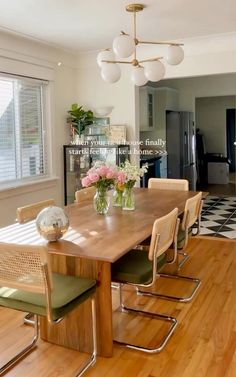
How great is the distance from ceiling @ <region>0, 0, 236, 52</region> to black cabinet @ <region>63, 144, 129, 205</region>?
133cm

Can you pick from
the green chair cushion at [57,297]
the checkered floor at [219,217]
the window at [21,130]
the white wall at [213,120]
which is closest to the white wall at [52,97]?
the window at [21,130]

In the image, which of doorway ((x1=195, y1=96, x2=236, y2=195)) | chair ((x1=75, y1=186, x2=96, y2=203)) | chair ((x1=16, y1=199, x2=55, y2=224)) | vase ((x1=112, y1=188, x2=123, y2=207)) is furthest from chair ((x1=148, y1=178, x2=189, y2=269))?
doorway ((x1=195, y1=96, x2=236, y2=195))

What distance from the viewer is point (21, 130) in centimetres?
468

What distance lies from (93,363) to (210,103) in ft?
30.4

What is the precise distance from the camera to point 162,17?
3.77 metres

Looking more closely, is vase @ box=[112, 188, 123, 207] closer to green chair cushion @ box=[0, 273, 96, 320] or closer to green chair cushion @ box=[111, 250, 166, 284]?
green chair cushion @ box=[111, 250, 166, 284]

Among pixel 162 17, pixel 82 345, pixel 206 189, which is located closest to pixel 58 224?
pixel 82 345

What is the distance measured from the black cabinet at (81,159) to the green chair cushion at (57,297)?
300 centimetres

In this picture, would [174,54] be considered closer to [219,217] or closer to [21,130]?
[21,130]

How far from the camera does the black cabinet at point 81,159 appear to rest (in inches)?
202

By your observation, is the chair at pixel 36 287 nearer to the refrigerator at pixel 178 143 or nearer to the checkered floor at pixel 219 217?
the checkered floor at pixel 219 217

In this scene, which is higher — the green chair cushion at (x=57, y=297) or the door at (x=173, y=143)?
the door at (x=173, y=143)

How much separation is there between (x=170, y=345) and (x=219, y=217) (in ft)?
12.8

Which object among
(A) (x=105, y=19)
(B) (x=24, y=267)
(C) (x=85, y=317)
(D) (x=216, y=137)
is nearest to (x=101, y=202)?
(C) (x=85, y=317)
